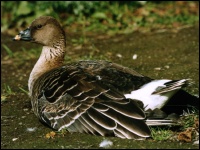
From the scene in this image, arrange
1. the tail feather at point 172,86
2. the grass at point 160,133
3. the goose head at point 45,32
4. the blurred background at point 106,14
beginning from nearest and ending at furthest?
1. the grass at point 160,133
2. the tail feather at point 172,86
3. the goose head at point 45,32
4. the blurred background at point 106,14

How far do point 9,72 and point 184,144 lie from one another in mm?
4647

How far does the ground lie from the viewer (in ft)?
18.0

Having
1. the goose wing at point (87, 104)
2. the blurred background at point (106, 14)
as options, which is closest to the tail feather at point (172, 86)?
the goose wing at point (87, 104)

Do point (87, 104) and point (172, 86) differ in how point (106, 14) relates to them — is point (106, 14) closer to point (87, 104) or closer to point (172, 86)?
point (87, 104)

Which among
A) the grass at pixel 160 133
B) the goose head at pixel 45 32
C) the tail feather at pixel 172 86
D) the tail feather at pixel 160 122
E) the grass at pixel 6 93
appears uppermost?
the goose head at pixel 45 32

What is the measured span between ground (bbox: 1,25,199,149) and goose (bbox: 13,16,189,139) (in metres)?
0.14

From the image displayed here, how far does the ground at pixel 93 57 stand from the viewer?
5.50 metres

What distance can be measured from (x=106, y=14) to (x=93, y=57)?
214cm

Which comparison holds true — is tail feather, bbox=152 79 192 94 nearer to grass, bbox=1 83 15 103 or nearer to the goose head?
the goose head

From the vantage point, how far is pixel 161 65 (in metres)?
8.42

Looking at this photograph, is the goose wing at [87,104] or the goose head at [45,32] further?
the goose head at [45,32]

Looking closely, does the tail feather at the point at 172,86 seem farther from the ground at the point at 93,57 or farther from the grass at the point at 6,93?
the grass at the point at 6,93

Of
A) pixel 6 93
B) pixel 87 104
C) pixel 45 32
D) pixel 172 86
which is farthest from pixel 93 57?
pixel 172 86

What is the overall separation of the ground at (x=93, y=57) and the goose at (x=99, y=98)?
0.46 feet
